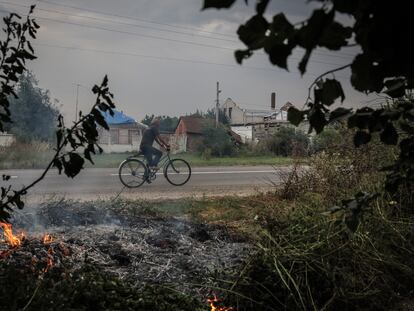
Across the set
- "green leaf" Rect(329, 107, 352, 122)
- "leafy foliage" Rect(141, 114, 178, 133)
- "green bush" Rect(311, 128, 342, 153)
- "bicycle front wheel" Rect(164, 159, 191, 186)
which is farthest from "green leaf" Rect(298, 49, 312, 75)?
"leafy foliage" Rect(141, 114, 178, 133)

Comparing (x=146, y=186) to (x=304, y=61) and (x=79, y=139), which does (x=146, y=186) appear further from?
(x=304, y=61)

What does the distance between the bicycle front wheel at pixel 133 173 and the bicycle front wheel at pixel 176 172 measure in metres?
A: 0.68

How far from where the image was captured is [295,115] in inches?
51.6

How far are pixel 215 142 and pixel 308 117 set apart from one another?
91.9ft

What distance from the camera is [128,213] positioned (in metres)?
6.66

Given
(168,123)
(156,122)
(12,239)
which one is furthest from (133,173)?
(168,123)

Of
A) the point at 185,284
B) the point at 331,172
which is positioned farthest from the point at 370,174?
the point at 185,284

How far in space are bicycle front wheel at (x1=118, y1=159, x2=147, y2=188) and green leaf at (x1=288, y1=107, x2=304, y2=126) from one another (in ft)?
34.8

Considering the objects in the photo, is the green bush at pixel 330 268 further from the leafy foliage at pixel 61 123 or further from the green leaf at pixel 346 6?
the green leaf at pixel 346 6

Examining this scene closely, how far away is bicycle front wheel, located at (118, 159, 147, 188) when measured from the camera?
11.8 metres

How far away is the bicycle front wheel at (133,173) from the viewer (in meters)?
11.8

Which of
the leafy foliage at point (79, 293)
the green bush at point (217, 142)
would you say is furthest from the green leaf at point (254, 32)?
the green bush at point (217, 142)

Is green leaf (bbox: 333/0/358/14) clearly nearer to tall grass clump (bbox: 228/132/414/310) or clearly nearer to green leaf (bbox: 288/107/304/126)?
green leaf (bbox: 288/107/304/126)

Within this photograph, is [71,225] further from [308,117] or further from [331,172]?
[308,117]
